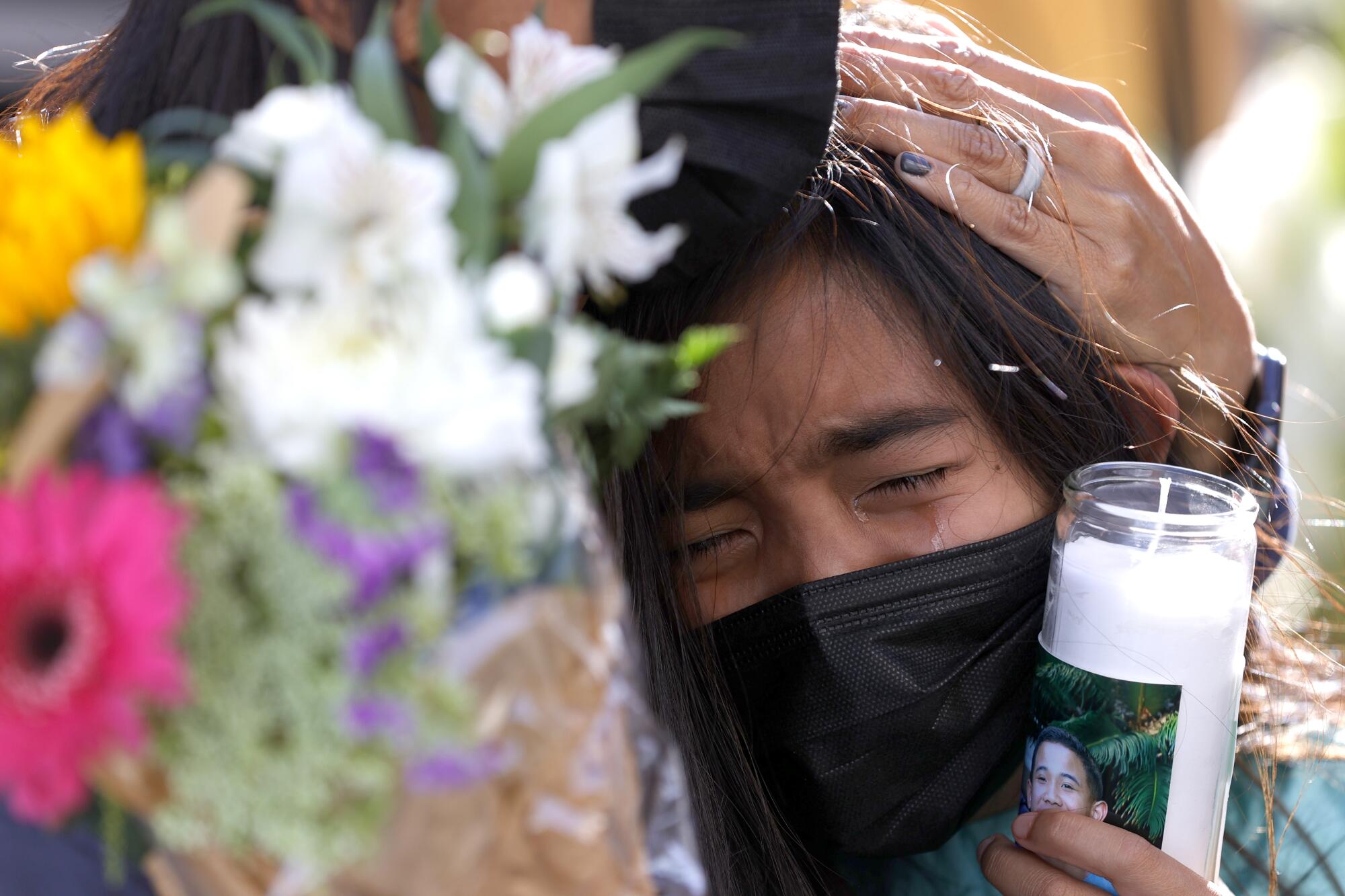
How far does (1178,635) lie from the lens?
754mm

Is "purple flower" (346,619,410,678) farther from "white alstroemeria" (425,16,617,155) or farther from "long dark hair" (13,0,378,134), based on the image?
"long dark hair" (13,0,378,134)

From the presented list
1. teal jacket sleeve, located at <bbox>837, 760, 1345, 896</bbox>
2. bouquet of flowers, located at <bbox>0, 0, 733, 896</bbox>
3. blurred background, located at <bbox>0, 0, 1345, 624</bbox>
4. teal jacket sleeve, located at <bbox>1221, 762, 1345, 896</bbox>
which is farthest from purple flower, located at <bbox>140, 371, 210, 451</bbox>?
blurred background, located at <bbox>0, 0, 1345, 624</bbox>

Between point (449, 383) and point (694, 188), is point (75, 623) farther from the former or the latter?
point (694, 188)

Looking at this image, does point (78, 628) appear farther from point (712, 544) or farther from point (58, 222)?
point (712, 544)

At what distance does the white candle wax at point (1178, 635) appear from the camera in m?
0.76

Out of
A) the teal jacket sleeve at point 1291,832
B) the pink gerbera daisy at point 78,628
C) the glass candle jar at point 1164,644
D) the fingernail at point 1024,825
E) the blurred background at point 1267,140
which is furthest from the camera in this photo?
the blurred background at point 1267,140

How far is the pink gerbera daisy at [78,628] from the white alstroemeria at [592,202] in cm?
15

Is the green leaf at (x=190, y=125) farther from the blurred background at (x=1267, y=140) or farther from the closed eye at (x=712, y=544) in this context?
the blurred background at (x=1267, y=140)

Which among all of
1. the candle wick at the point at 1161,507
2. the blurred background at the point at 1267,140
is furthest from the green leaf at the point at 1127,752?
the blurred background at the point at 1267,140

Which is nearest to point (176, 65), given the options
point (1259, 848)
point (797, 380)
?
point (797, 380)

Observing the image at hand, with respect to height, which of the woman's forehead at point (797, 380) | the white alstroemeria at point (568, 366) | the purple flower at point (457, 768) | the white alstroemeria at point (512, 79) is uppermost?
the white alstroemeria at point (512, 79)

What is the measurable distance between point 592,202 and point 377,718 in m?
0.19

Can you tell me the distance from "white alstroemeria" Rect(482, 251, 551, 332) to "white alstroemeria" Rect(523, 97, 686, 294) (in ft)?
0.07

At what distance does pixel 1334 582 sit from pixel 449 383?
1164 mm
